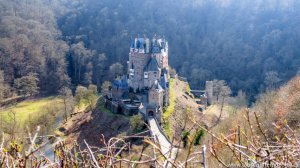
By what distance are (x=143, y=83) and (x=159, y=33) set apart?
A: 31.2m

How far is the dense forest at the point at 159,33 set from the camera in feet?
155

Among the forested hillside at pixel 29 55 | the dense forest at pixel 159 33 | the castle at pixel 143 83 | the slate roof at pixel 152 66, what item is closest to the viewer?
the castle at pixel 143 83

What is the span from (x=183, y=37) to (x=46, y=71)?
865 inches

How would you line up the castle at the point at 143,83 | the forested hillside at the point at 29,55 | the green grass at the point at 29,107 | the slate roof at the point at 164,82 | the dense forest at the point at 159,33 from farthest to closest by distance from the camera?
the dense forest at the point at 159,33
the forested hillside at the point at 29,55
the green grass at the point at 29,107
the slate roof at the point at 164,82
the castle at the point at 143,83

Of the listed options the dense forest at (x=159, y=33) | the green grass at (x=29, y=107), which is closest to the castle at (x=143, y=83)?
the green grass at (x=29, y=107)

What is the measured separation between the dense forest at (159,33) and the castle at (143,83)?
18571 millimetres

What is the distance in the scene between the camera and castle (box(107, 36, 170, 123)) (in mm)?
25859

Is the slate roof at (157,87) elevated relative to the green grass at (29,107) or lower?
elevated

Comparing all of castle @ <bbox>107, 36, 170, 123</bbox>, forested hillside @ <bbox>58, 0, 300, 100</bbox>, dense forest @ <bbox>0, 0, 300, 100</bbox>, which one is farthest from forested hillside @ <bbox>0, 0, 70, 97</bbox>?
castle @ <bbox>107, 36, 170, 123</bbox>

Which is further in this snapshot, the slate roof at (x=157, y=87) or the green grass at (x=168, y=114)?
the slate roof at (x=157, y=87)

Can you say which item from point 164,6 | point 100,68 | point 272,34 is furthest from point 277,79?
point 164,6

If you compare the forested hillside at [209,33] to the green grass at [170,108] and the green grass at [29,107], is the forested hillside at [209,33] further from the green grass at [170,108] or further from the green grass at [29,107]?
the green grass at [170,108]

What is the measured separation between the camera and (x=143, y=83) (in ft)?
91.2

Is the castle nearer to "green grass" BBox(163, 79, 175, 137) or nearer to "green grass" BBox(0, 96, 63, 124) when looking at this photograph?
"green grass" BBox(163, 79, 175, 137)
